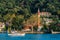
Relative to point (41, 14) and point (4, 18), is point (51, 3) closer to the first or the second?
point (41, 14)

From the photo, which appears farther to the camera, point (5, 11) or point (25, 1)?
point (25, 1)

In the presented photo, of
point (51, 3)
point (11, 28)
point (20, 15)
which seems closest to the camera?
point (11, 28)

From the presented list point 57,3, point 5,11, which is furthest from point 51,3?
point 5,11

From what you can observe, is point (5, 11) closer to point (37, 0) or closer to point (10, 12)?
point (10, 12)

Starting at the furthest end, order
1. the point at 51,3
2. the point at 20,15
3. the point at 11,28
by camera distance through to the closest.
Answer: the point at 51,3 → the point at 20,15 → the point at 11,28

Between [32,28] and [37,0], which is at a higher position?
[37,0]

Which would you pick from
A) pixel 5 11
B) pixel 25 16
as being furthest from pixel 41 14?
pixel 5 11
